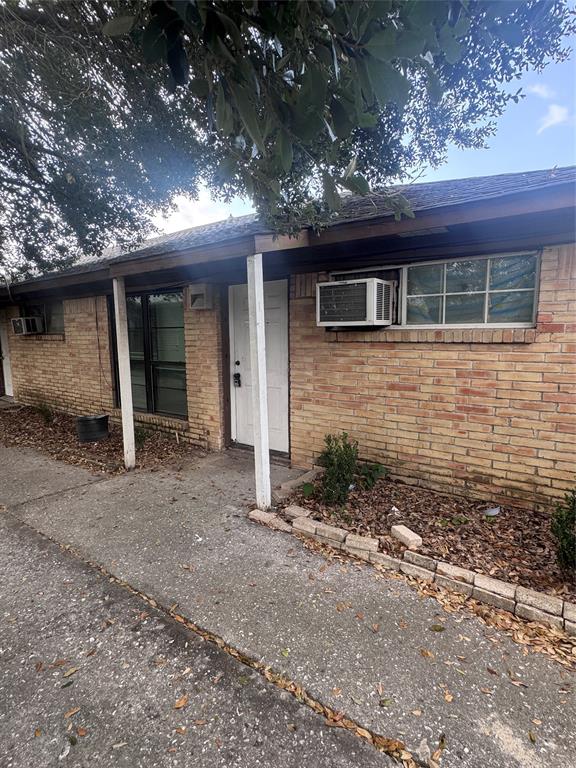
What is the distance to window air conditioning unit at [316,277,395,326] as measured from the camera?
3898 mm

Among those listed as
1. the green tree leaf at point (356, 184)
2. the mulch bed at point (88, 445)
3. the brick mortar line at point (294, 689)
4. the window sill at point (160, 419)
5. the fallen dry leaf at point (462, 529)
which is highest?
the green tree leaf at point (356, 184)

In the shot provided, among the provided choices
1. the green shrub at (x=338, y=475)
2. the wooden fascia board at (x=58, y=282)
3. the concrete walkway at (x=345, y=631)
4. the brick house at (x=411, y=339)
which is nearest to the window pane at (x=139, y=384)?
the brick house at (x=411, y=339)

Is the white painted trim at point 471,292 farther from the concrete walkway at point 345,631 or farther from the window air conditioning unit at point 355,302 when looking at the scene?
the concrete walkway at point 345,631

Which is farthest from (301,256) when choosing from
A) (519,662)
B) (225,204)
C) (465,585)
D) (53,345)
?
(53,345)

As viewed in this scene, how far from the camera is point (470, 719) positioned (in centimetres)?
178

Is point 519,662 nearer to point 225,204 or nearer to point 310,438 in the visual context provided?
point 310,438

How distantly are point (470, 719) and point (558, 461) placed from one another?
7.51 feet

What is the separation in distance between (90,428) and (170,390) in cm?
135

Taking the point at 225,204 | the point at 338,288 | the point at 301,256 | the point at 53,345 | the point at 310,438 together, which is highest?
the point at 225,204

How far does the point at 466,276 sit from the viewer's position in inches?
146

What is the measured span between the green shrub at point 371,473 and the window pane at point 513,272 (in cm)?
202

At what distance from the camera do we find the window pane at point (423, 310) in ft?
12.8

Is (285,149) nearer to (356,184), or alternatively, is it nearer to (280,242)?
(356,184)

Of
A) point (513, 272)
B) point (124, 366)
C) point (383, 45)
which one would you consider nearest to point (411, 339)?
point (513, 272)
